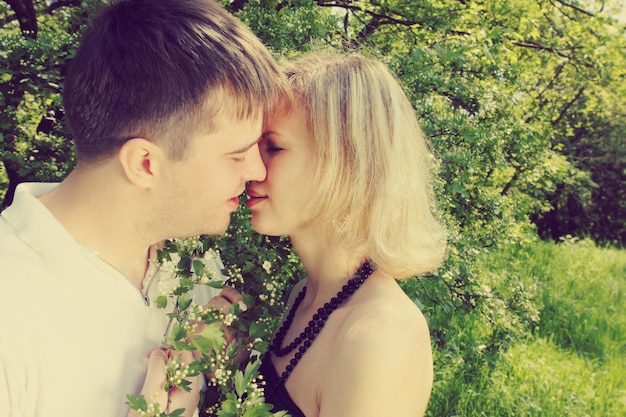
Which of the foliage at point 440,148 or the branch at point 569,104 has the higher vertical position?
the foliage at point 440,148

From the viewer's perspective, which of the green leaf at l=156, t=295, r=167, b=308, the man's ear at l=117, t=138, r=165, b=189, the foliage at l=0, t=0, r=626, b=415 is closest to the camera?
the green leaf at l=156, t=295, r=167, b=308

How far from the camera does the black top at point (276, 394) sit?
2.15 metres

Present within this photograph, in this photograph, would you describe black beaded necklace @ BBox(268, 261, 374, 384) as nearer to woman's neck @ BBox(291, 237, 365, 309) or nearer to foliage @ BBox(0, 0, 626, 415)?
woman's neck @ BBox(291, 237, 365, 309)

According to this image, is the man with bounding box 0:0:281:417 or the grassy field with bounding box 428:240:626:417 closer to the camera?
the man with bounding box 0:0:281:417

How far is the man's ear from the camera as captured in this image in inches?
80.5

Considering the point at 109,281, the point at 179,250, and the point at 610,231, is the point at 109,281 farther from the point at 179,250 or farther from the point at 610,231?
the point at 610,231

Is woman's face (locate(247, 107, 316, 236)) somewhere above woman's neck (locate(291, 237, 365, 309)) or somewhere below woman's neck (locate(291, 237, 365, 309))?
above

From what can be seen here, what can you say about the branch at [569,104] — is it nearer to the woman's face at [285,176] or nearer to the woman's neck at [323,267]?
the woman's neck at [323,267]

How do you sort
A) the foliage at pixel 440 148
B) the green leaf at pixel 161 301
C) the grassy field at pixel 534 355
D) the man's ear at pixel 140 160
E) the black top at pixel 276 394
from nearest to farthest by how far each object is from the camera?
the green leaf at pixel 161 301 < the man's ear at pixel 140 160 < the black top at pixel 276 394 < the foliage at pixel 440 148 < the grassy field at pixel 534 355

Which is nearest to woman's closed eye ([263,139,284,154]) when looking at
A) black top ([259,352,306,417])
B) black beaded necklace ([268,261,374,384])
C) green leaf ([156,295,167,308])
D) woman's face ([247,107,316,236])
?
woman's face ([247,107,316,236])

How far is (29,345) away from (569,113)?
17.9 meters

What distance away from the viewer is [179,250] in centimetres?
226

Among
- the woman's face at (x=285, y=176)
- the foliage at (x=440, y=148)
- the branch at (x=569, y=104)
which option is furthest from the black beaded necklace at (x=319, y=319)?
the branch at (x=569, y=104)

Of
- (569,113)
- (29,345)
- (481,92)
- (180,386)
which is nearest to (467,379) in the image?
(481,92)
